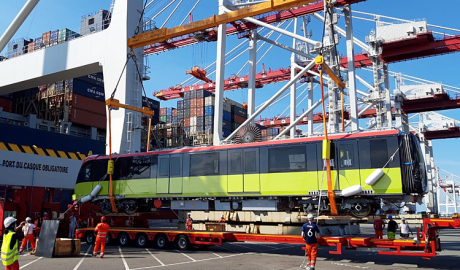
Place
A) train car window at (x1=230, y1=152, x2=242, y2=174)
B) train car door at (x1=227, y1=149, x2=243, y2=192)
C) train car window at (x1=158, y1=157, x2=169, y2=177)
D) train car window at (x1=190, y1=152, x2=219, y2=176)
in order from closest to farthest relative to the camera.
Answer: train car door at (x1=227, y1=149, x2=243, y2=192)
train car window at (x1=230, y1=152, x2=242, y2=174)
train car window at (x1=190, y1=152, x2=219, y2=176)
train car window at (x1=158, y1=157, x2=169, y2=177)

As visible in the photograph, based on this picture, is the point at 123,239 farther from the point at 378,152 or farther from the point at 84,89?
the point at 84,89

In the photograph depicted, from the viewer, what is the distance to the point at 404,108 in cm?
4947

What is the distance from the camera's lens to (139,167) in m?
18.5

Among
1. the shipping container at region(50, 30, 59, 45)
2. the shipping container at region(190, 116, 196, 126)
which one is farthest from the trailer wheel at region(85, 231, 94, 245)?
the shipping container at region(50, 30, 59, 45)

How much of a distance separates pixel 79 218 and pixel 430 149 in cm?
6315

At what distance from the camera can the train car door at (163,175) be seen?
17.6 metres

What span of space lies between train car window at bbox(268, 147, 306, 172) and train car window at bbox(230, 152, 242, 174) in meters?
1.36

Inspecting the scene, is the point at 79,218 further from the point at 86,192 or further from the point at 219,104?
the point at 219,104

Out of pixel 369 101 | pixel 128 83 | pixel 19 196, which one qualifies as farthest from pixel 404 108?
pixel 19 196

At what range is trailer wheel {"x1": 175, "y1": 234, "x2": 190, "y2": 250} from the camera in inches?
656

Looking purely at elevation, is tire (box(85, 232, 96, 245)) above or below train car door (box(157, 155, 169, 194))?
below

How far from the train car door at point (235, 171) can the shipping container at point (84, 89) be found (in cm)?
2426

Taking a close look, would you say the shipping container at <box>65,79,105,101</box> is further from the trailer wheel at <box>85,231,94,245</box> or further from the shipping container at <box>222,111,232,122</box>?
the trailer wheel at <box>85,231,94,245</box>

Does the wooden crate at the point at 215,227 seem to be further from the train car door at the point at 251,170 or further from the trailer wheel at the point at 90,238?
the trailer wheel at the point at 90,238
